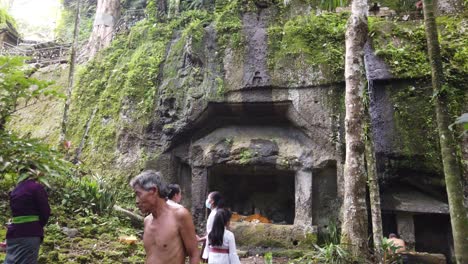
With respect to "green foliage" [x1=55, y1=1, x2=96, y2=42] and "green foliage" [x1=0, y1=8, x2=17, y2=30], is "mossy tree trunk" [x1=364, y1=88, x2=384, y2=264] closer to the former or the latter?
"green foliage" [x1=55, y1=1, x2=96, y2=42]

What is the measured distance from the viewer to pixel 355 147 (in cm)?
637

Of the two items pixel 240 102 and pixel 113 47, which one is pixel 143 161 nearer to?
pixel 240 102

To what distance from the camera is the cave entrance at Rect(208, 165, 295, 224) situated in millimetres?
10773

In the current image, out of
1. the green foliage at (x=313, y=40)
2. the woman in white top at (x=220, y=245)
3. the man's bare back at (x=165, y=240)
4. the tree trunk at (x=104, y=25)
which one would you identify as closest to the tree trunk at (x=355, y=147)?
the green foliage at (x=313, y=40)

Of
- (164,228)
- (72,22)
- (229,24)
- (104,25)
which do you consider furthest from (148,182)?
(72,22)

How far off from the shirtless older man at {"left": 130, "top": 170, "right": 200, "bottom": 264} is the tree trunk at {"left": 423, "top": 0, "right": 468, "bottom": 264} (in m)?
3.46

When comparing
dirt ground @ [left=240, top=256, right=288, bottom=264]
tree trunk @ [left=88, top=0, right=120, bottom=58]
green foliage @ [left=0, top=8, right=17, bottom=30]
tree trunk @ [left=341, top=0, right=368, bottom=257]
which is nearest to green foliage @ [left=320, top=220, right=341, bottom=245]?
dirt ground @ [left=240, top=256, right=288, bottom=264]

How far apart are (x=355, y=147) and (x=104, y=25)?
11.9m

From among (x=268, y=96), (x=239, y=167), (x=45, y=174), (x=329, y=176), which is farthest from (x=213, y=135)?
(x=45, y=174)

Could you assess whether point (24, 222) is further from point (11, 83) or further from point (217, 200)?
point (217, 200)

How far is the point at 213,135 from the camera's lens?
10.3m

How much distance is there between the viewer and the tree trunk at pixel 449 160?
4531mm

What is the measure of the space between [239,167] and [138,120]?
317 centimetres

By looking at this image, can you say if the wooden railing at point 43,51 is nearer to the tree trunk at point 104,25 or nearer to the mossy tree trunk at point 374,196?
the tree trunk at point 104,25
